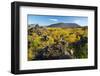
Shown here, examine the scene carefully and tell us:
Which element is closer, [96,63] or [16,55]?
[16,55]

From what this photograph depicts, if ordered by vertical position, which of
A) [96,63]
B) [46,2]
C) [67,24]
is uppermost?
[46,2]

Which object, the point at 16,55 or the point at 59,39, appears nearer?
the point at 16,55

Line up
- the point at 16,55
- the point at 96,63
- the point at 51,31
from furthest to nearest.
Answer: the point at 96,63
the point at 51,31
the point at 16,55

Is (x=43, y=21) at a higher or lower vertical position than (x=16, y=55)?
A: higher

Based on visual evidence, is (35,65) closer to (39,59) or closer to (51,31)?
(39,59)

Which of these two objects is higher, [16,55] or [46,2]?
[46,2]

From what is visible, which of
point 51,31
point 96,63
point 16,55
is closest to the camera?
point 16,55

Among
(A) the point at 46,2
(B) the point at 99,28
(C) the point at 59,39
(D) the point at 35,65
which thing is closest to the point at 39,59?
(D) the point at 35,65
